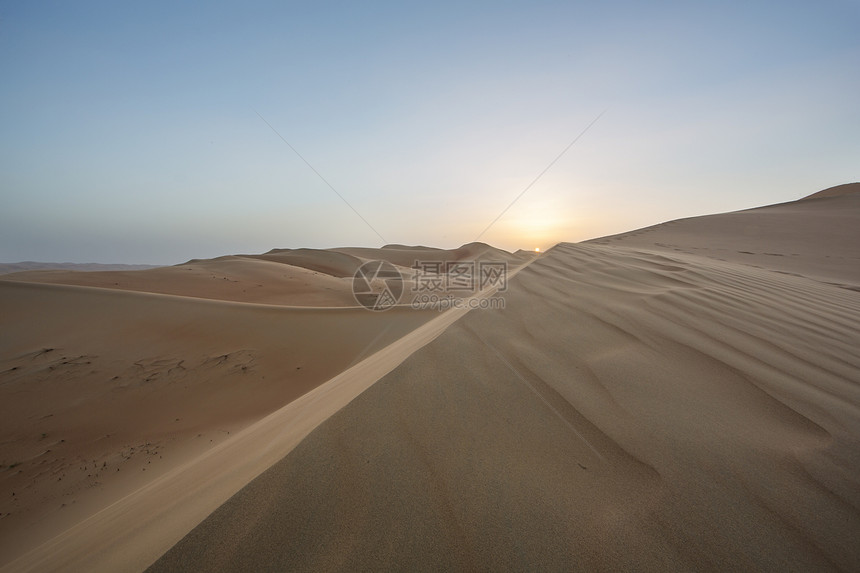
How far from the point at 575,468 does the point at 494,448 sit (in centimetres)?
29

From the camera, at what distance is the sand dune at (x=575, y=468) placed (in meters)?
0.91

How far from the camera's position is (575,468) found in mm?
1201

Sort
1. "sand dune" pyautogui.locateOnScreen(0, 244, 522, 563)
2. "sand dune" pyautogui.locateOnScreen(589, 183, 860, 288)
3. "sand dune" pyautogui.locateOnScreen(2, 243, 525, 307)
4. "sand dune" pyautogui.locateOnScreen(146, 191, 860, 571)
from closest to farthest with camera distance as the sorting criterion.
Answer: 1. "sand dune" pyautogui.locateOnScreen(146, 191, 860, 571)
2. "sand dune" pyautogui.locateOnScreen(0, 244, 522, 563)
3. "sand dune" pyautogui.locateOnScreen(2, 243, 525, 307)
4. "sand dune" pyautogui.locateOnScreen(589, 183, 860, 288)

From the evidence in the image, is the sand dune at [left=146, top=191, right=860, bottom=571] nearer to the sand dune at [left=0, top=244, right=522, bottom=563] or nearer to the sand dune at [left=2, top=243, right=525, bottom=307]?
the sand dune at [left=0, top=244, right=522, bottom=563]

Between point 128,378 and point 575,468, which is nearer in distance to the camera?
point 575,468

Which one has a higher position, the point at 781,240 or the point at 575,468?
the point at 781,240

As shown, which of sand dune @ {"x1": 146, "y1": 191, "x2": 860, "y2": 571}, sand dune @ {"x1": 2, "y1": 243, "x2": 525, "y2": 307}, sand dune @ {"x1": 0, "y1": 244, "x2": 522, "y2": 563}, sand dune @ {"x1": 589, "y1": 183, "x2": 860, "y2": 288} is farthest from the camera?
sand dune @ {"x1": 589, "y1": 183, "x2": 860, "y2": 288}

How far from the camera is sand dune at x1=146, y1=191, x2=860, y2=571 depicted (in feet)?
3.00

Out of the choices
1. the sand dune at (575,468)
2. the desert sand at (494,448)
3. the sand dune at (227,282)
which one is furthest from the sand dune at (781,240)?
the sand dune at (227,282)

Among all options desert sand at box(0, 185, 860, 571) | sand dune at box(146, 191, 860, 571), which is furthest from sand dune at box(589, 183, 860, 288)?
sand dune at box(146, 191, 860, 571)

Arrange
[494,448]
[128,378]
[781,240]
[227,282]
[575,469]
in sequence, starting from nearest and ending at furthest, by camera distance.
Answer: [575,469]
[494,448]
[128,378]
[227,282]
[781,240]

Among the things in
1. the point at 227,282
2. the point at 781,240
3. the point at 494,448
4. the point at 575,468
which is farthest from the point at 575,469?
the point at 781,240

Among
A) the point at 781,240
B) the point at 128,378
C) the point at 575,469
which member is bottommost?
the point at 128,378

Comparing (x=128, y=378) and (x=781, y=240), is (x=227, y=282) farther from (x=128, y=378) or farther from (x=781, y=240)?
(x=781, y=240)
